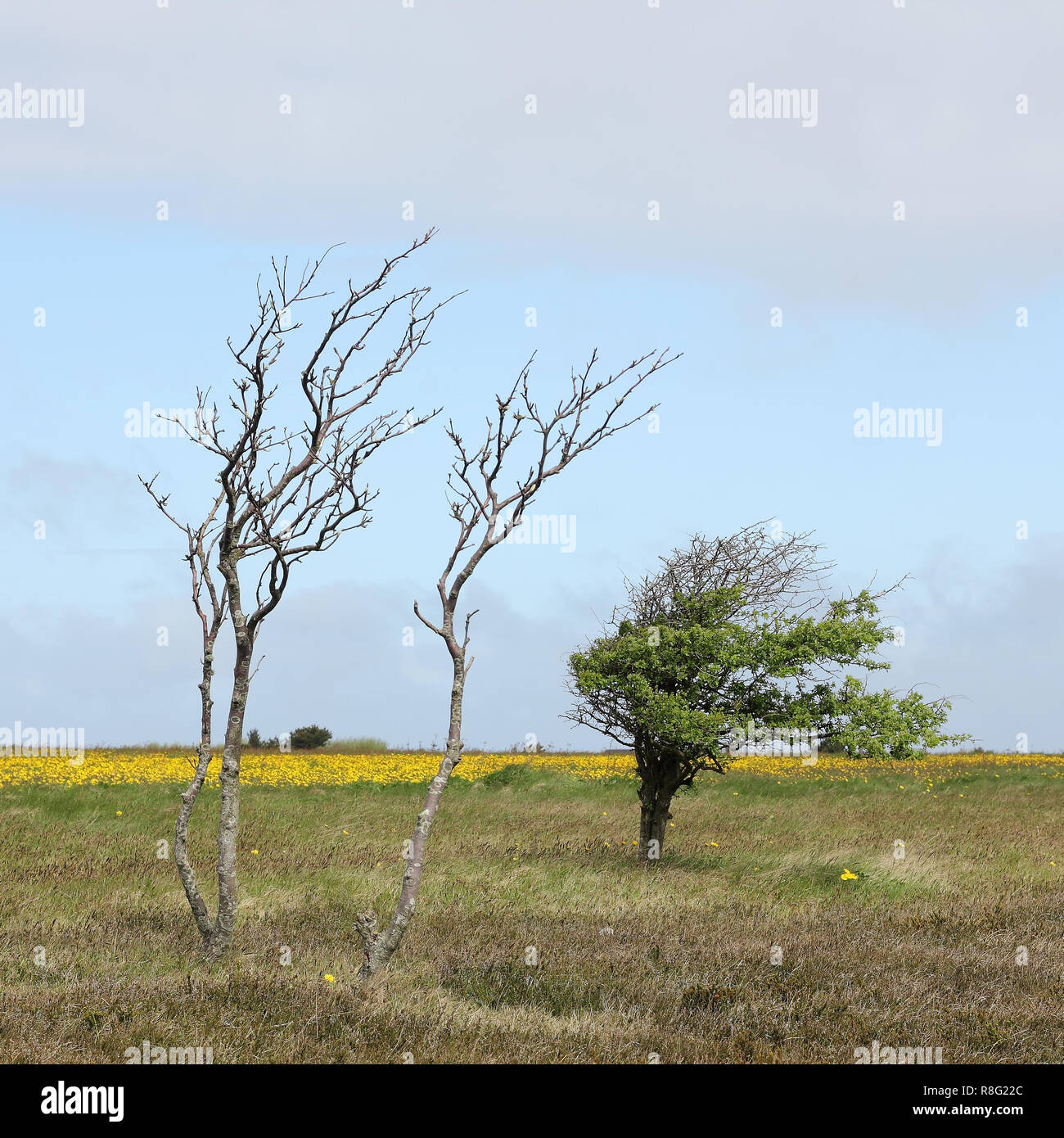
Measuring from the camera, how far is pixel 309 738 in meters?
48.2

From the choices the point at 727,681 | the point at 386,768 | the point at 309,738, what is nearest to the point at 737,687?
the point at 727,681

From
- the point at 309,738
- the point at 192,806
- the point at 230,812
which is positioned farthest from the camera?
the point at 309,738

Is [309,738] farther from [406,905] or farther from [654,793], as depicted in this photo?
[406,905]

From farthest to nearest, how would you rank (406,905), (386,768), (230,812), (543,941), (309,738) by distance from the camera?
(309,738), (386,768), (543,941), (230,812), (406,905)

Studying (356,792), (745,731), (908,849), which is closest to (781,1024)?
(745,731)

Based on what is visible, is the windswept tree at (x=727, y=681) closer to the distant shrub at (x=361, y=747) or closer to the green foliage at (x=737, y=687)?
the green foliage at (x=737, y=687)

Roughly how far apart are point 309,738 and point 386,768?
15.8m

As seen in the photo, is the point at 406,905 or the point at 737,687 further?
the point at 737,687

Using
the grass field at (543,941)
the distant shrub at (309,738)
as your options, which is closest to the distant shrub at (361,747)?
the distant shrub at (309,738)

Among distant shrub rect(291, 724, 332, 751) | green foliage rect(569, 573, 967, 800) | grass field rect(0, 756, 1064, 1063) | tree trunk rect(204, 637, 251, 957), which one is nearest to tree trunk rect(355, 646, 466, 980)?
grass field rect(0, 756, 1064, 1063)

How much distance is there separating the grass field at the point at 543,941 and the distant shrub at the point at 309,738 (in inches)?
1004

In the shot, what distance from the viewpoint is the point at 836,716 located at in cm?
1588

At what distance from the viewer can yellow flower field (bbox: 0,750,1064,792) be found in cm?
2855
